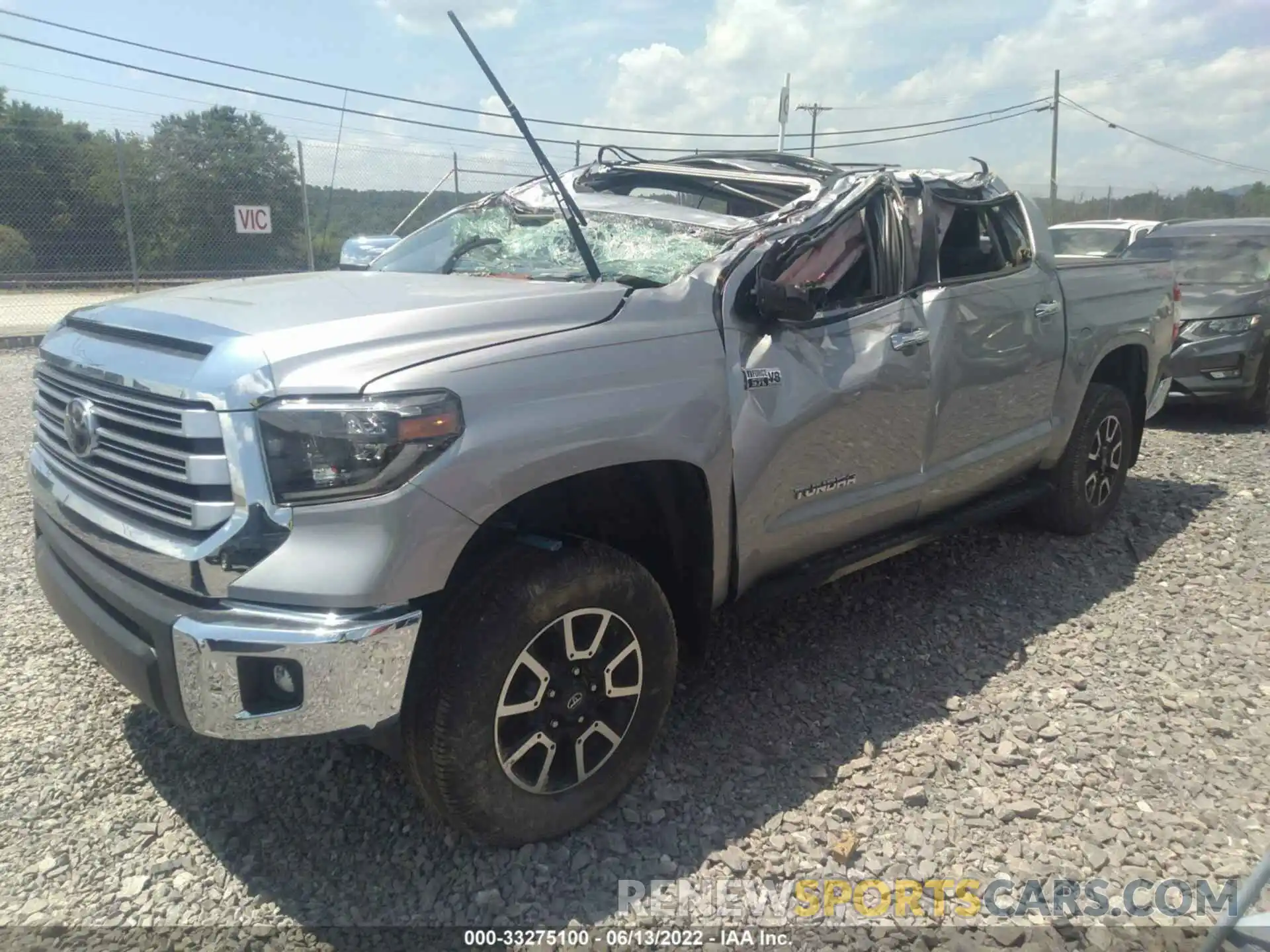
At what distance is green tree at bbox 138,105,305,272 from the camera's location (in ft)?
44.3

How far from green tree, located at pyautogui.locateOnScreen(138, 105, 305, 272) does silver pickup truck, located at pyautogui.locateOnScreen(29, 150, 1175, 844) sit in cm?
1139

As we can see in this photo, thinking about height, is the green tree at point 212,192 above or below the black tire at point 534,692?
above

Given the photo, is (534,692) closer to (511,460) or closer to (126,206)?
(511,460)

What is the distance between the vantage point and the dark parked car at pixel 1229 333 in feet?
25.6

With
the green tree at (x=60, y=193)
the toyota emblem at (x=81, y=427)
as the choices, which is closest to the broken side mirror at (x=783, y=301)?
the toyota emblem at (x=81, y=427)

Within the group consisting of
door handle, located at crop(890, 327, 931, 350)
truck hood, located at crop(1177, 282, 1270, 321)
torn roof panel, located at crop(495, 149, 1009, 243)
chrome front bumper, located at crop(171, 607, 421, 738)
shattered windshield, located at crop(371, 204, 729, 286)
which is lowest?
chrome front bumper, located at crop(171, 607, 421, 738)

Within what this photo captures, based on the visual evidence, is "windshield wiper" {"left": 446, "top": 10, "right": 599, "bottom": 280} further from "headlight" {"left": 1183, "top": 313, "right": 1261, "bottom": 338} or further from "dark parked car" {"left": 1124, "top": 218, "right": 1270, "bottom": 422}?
"headlight" {"left": 1183, "top": 313, "right": 1261, "bottom": 338}

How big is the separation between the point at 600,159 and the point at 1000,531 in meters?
2.93

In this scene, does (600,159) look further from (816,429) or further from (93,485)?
(93,485)

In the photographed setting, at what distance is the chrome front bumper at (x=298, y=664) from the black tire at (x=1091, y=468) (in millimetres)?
3813

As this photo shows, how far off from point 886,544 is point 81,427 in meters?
2.75

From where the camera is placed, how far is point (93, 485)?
2596mm

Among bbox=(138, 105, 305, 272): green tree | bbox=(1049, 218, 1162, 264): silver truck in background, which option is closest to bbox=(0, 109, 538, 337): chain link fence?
bbox=(138, 105, 305, 272): green tree

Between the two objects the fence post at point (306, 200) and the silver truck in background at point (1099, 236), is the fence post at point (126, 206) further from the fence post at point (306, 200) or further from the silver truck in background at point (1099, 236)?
the silver truck in background at point (1099, 236)
